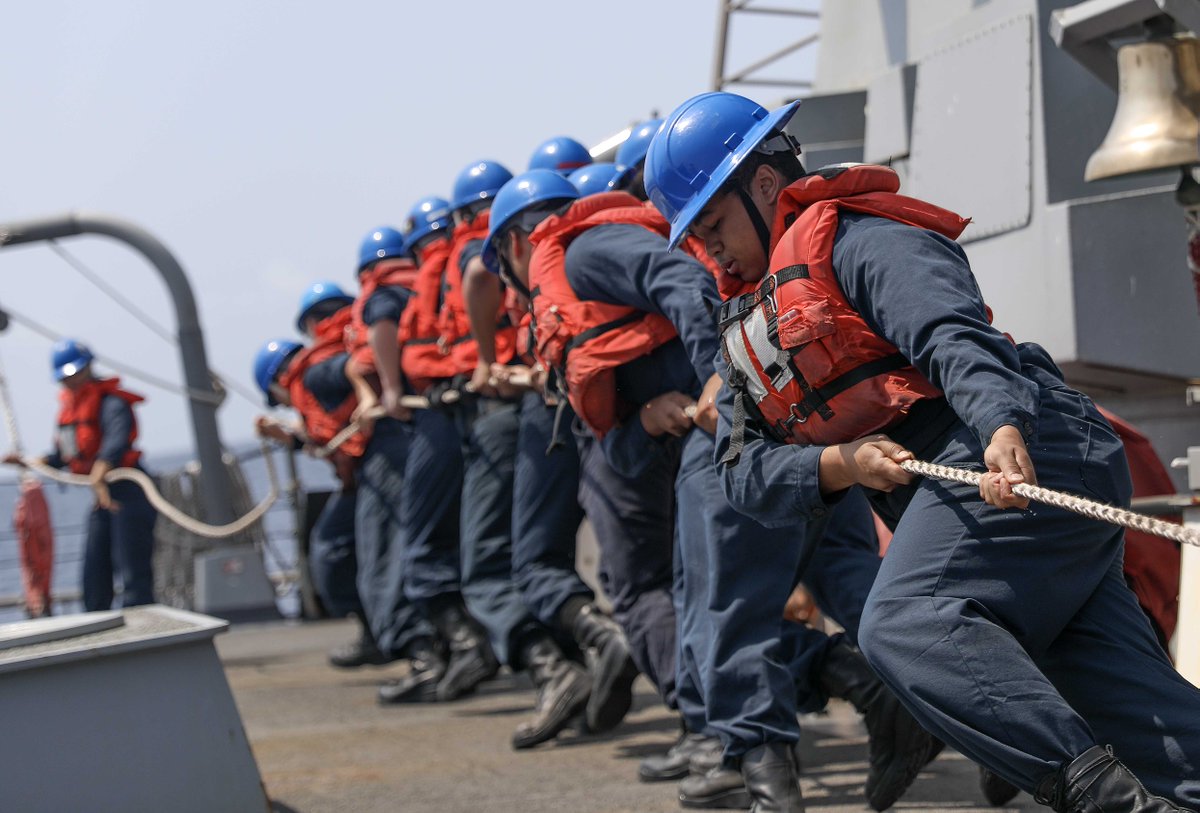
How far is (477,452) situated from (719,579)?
266cm

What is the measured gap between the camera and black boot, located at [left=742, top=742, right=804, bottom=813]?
12.8ft

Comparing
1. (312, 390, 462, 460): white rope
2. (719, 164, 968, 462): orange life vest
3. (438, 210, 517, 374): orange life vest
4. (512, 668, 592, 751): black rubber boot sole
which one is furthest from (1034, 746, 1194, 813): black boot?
(312, 390, 462, 460): white rope

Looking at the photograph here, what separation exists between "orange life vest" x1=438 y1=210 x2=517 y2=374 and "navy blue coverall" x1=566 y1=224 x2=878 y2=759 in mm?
2069

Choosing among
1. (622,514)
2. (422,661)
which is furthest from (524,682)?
(622,514)

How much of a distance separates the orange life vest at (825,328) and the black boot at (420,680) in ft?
15.2

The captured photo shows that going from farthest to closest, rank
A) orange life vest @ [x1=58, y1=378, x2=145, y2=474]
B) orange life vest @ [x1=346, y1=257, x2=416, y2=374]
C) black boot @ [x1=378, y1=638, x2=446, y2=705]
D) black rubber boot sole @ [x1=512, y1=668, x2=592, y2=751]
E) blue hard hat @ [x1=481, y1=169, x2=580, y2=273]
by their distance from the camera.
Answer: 1. orange life vest @ [x1=58, y1=378, x2=145, y2=474]
2. orange life vest @ [x1=346, y1=257, x2=416, y2=374]
3. black boot @ [x1=378, y1=638, x2=446, y2=705]
4. black rubber boot sole @ [x1=512, y1=668, x2=592, y2=751]
5. blue hard hat @ [x1=481, y1=169, x2=580, y2=273]

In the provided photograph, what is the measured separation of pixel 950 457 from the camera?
9.37 ft

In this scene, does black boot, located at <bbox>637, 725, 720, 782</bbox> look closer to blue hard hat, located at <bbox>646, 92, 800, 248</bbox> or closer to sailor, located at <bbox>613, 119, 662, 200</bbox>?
sailor, located at <bbox>613, 119, 662, 200</bbox>

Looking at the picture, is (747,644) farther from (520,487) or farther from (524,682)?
(524,682)

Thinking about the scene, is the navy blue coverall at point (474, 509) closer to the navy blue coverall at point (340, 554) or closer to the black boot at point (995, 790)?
the navy blue coverall at point (340, 554)

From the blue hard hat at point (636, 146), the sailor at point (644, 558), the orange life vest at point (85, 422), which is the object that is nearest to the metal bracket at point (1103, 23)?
the blue hard hat at point (636, 146)

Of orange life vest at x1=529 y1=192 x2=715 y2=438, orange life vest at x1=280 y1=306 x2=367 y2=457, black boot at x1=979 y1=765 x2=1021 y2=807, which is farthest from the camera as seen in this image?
orange life vest at x1=280 y1=306 x2=367 y2=457

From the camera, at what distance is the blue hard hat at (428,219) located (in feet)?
24.7

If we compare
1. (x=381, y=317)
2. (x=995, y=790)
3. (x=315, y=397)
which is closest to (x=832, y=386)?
(x=995, y=790)
